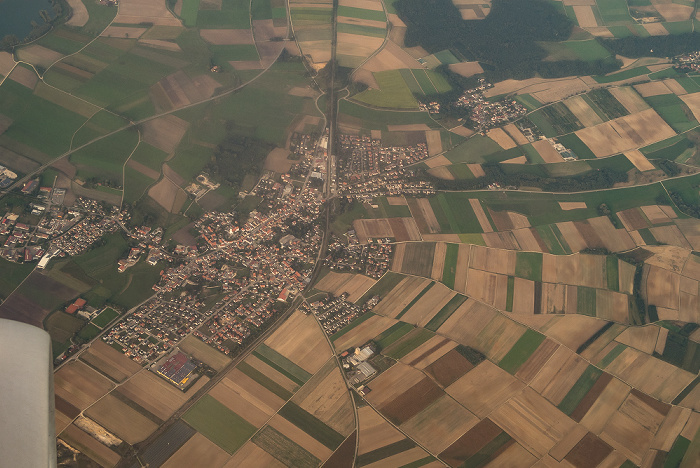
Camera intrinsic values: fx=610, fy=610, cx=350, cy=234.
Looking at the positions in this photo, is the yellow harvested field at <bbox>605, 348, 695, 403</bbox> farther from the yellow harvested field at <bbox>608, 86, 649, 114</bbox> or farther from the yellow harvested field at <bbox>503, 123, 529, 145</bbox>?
the yellow harvested field at <bbox>608, 86, 649, 114</bbox>

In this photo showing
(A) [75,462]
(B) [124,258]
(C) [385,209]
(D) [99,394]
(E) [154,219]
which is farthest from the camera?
(C) [385,209]

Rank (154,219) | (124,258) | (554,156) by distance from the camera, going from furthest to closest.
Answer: (554,156) → (154,219) → (124,258)

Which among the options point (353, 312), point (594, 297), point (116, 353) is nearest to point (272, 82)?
point (353, 312)

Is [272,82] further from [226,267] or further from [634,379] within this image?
[634,379]

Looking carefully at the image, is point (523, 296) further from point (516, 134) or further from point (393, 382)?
point (516, 134)

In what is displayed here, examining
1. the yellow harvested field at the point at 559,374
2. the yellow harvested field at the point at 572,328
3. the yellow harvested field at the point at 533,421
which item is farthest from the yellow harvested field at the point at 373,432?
the yellow harvested field at the point at 572,328

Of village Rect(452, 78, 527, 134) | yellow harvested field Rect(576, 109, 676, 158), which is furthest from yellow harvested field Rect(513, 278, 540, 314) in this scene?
yellow harvested field Rect(576, 109, 676, 158)

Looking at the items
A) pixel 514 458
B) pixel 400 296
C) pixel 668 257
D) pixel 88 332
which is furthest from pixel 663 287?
pixel 88 332

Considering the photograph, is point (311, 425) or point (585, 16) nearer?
point (311, 425)
